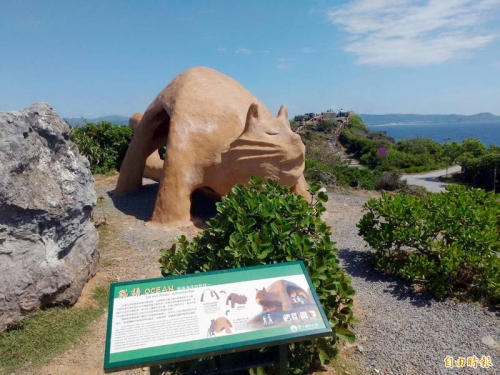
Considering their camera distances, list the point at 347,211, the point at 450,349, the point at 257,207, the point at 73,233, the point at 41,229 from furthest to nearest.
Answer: the point at 347,211 < the point at 73,233 < the point at 41,229 < the point at 450,349 < the point at 257,207

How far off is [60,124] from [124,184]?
16.0 feet

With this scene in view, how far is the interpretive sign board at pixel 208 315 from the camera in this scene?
2.12 metres

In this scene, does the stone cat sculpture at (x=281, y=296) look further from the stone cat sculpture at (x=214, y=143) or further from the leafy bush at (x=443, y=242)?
the stone cat sculpture at (x=214, y=143)

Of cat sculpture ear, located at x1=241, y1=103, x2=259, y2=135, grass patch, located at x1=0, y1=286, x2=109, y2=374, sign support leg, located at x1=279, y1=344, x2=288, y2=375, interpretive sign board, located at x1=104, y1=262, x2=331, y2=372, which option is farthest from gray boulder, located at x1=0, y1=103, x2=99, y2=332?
sign support leg, located at x1=279, y1=344, x2=288, y2=375

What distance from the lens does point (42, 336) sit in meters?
3.93

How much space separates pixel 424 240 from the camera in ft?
16.4

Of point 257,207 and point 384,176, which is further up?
point 257,207

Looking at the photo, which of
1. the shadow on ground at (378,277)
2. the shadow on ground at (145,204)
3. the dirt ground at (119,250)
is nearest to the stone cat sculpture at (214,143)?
the dirt ground at (119,250)

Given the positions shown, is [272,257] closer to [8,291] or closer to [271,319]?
[271,319]

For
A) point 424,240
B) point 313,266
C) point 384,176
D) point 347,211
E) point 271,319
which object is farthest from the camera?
point 384,176

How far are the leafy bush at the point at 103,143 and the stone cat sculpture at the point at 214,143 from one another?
500cm

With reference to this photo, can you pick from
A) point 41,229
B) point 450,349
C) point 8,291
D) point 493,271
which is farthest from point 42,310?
point 493,271

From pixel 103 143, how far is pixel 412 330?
1229cm

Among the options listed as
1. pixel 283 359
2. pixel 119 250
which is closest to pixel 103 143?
pixel 119 250
